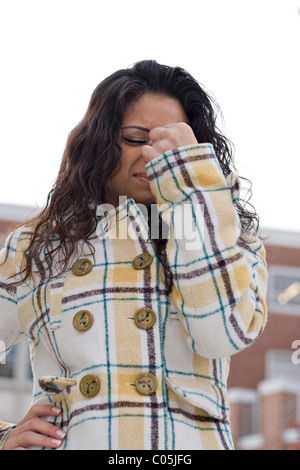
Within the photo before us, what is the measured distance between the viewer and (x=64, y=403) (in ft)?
5.24

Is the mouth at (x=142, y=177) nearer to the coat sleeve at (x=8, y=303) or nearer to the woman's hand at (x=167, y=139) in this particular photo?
the woman's hand at (x=167, y=139)

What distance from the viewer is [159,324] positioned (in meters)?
1.61

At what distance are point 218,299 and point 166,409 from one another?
244 millimetres

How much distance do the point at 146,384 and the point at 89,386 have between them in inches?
4.6

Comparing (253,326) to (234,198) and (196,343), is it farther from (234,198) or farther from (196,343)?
(234,198)

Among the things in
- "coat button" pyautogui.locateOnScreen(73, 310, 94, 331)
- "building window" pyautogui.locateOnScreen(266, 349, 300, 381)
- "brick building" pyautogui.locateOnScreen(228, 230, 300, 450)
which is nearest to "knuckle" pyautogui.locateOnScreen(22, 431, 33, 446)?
"coat button" pyautogui.locateOnScreen(73, 310, 94, 331)

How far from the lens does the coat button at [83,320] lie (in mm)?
1592

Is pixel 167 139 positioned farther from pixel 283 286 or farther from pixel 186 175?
pixel 283 286

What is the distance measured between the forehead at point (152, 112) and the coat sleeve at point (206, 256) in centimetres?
23

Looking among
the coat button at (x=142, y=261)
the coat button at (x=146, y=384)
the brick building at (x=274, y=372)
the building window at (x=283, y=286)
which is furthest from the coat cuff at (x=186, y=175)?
the building window at (x=283, y=286)

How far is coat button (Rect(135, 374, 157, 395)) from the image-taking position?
153cm

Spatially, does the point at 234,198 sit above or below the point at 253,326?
above
